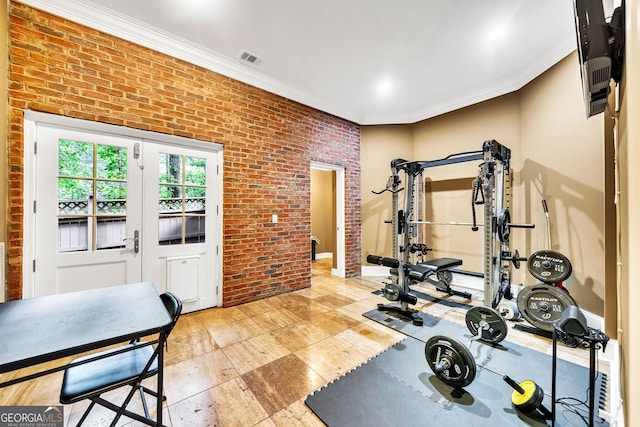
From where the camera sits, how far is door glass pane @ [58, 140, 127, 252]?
2.53 m

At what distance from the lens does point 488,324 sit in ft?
8.00

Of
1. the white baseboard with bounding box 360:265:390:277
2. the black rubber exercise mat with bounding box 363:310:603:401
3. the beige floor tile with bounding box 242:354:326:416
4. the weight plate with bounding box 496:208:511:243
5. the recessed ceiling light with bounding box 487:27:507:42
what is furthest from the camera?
the white baseboard with bounding box 360:265:390:277

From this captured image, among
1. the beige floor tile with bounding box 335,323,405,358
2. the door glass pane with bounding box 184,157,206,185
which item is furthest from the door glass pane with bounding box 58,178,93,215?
the beige floor tile with bounding box 335,323,405,358

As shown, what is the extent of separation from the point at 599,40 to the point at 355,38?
6.87 ft

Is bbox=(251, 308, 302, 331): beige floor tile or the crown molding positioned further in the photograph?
bbox=(251, 308, 302, 331): beige floor tile

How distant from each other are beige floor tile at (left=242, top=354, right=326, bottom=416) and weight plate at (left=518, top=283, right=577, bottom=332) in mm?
2323

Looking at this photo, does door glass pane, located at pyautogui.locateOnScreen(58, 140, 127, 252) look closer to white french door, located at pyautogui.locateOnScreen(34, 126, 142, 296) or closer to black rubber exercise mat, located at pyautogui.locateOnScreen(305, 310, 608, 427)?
white french door, located at pyautogui.locateOnScreen(34, 126, 142, 296)

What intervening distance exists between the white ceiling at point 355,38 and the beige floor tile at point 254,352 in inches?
130

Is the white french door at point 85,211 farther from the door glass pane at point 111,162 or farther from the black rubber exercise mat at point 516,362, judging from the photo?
the black rubber exercise mat at point 516,362

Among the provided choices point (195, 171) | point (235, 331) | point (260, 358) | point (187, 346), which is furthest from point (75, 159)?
point (260, 358)

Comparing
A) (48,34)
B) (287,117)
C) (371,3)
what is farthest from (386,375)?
(48,34)

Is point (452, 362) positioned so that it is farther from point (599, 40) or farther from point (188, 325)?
point (188, 325)

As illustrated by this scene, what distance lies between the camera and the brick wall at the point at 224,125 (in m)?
2.27

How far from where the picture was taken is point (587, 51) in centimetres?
150
